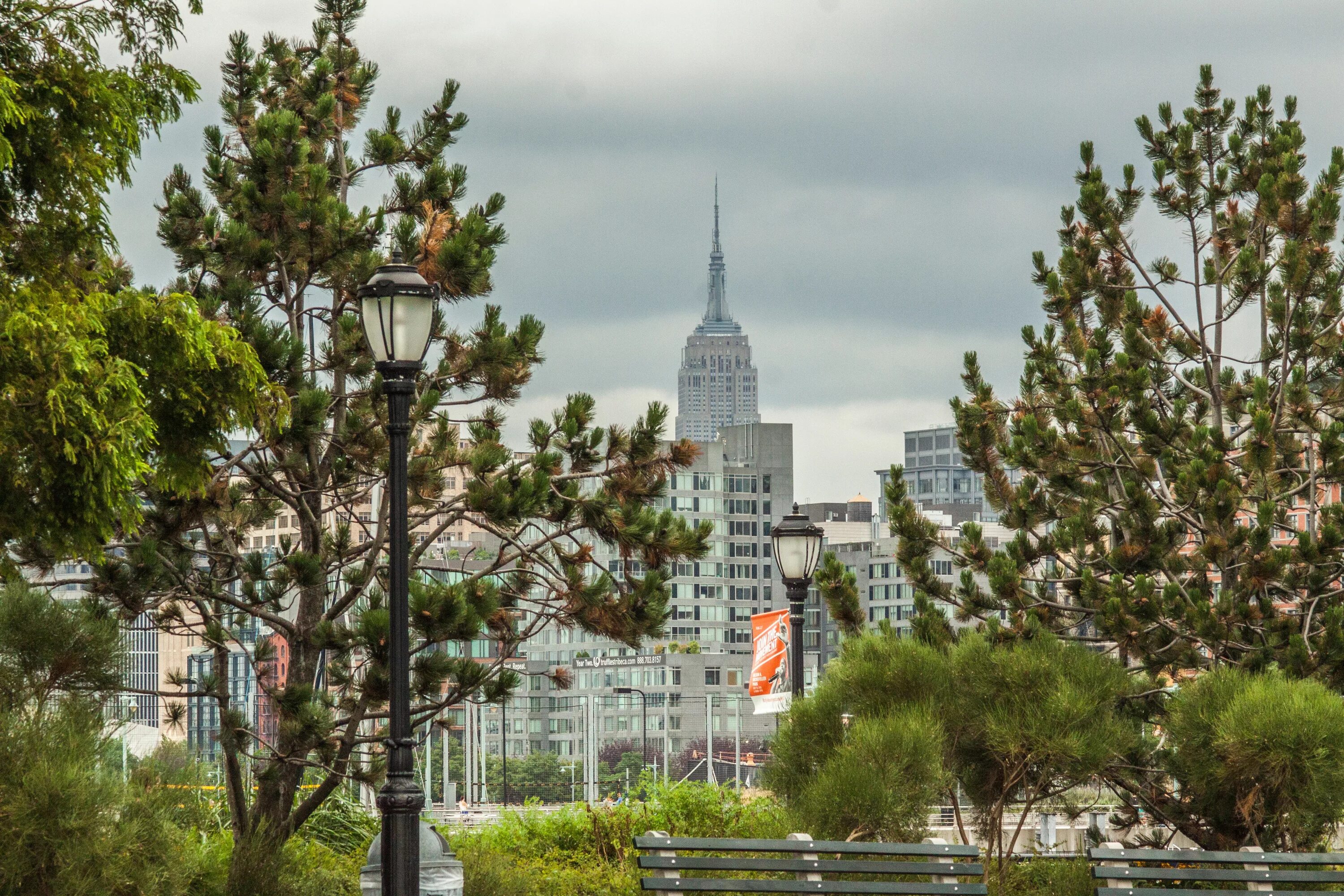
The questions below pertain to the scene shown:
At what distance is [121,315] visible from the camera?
10.6m

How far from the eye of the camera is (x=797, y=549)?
15.1 m

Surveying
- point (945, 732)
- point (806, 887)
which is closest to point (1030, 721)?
point (945, 732)

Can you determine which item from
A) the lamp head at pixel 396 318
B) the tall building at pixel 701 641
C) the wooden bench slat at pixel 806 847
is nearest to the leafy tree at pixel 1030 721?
the wooden bench slat at pixel 806 847

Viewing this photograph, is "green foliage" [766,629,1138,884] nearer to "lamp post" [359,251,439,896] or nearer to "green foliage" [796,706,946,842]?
"green foliage" [796,706,946,842]

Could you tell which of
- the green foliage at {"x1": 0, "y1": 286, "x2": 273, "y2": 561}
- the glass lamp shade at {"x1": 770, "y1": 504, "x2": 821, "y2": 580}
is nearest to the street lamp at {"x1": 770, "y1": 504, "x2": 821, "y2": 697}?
the glass lamp shade at {"x1": 770, "y1": 504, "x2": 821, "y2": 580}

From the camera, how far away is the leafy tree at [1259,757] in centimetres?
1056

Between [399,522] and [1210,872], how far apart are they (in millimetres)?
5218

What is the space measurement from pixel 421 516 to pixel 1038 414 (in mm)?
7466

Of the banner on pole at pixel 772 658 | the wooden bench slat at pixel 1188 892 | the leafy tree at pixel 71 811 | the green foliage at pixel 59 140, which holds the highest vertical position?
the green foliage at pixel 59 140

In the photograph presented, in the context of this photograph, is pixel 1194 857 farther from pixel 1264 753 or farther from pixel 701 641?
pixel 701 641

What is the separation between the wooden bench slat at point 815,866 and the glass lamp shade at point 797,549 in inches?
229

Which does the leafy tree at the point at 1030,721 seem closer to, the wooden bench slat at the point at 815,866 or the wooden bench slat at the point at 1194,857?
the wooden bench slat at the point at 1194,857

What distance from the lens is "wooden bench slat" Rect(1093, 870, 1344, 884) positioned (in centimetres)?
924

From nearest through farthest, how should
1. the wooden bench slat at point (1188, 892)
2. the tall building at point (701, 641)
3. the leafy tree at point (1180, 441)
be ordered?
1. the wooden bench slat at point (1188, 892)
2. the leafy tree at point (1180, 441)
3. the tall building at point (701, 641)
